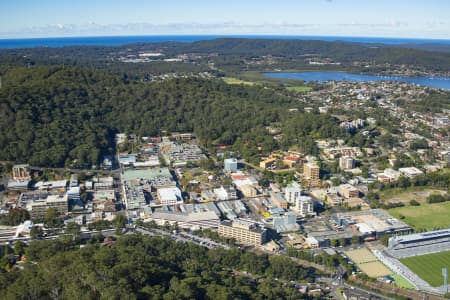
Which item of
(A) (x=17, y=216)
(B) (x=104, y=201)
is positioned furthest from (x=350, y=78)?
(A) (x=17, y=216)

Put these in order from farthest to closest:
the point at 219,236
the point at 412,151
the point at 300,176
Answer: the point at 412,151 < the point at 300,176 < the point at 219,236

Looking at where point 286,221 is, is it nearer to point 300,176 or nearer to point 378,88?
point 300,176

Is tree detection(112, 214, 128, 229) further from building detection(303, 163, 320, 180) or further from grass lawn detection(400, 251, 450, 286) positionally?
grass lawn detection(400, 251, 450, 286)

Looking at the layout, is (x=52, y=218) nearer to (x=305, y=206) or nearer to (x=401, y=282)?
(x=305, y=206)

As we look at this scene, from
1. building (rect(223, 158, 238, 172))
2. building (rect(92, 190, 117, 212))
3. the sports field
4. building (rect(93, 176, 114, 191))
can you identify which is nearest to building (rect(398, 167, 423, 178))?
the sports field

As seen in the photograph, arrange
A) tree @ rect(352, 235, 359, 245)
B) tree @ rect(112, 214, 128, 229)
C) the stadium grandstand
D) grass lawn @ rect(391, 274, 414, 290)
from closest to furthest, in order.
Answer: grass lawn @ rect(391, 274, 414, 290) → the stadium grandstand → tree @ rect(352, 235, 359, 245) → tree @ rect(112, 214, 128, 229)

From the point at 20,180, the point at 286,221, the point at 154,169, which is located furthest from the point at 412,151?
the point at 20,180

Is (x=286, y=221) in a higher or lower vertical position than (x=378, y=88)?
lower
